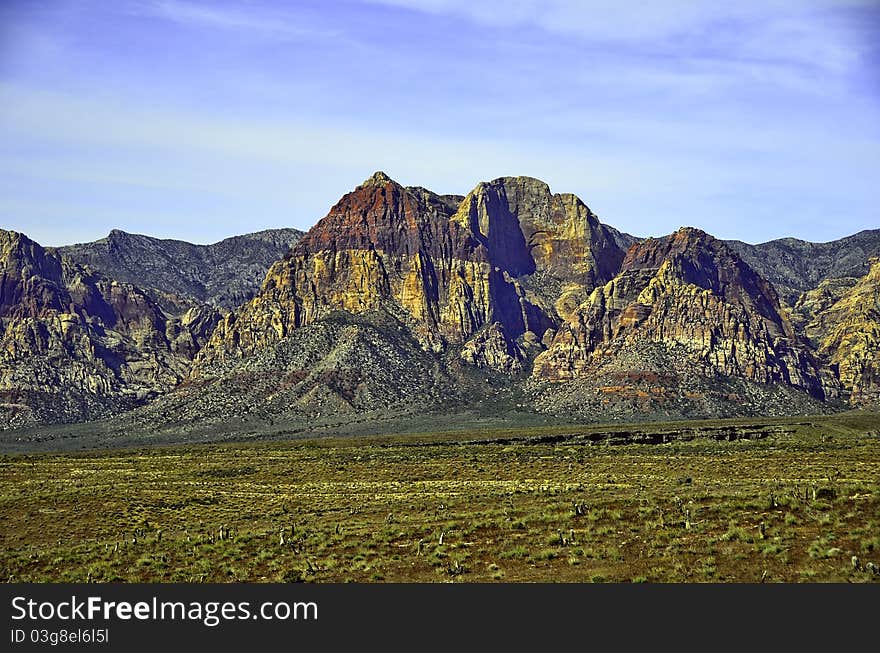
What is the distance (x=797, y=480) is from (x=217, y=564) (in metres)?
37.0

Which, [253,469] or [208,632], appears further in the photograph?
[253,469]

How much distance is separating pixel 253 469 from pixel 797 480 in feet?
187

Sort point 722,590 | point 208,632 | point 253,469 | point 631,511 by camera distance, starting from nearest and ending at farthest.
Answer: point 208,632
point 722,590
point 631,511
point 253,469

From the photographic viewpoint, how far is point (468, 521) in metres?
54.7

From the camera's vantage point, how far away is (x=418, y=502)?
67.1 meters

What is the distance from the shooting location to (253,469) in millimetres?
108875

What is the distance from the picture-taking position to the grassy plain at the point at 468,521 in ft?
140

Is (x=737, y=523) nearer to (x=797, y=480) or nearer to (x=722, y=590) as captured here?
(x=722, y=590)

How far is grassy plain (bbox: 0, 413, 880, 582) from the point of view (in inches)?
1674

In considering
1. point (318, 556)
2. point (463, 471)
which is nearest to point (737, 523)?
point (318, 556)

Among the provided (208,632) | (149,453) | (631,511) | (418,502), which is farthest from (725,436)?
(208,632)

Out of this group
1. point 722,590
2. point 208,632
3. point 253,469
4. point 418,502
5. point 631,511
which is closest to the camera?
point 208,632

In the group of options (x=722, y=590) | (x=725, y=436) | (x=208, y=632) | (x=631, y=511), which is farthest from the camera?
(x=725, y=436)

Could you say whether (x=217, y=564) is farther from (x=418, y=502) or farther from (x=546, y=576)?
(x=418, y=502)
